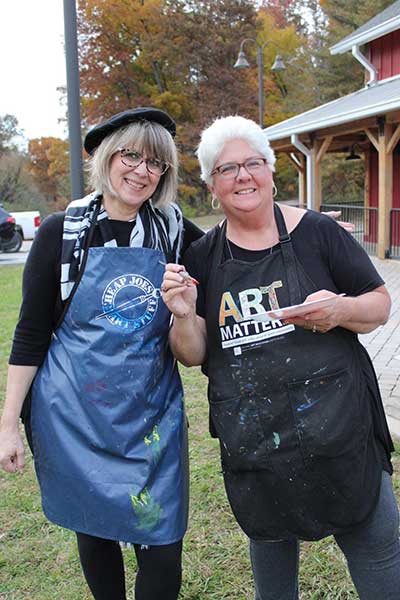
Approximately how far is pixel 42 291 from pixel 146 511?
2.55 ft

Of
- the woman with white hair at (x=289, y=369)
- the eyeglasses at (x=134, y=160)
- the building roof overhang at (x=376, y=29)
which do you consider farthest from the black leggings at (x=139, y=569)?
the building roof overhang at (x=376, y=29)

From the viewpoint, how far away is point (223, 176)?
1.86 m

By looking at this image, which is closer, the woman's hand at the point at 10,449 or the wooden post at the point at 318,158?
the woman's hand at the point at 10,449

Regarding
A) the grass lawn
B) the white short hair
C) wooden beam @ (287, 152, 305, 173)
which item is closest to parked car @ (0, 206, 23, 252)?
wooden beam @ (287, 152, 305, 173)

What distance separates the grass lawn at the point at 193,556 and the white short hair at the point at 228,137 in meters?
1.81

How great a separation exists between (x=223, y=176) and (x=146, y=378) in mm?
672

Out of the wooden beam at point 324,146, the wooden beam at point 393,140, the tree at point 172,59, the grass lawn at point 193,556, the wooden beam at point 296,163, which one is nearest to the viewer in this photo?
the grass lawn at point 193,556

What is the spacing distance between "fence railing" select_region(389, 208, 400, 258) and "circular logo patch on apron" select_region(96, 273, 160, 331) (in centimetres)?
1103

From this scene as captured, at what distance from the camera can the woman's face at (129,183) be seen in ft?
6.54

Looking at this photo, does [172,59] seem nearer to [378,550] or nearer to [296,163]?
[296,163]

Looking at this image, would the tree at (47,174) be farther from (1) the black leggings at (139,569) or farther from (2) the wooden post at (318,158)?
(1) the black leggings at (139,569)

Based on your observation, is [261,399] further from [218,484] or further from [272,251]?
[218,484]

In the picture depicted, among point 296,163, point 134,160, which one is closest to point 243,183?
point 134,160

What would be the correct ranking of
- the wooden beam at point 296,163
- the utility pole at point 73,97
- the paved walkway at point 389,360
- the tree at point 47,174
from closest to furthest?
the utility pole at point 73,97
the paved walkway at point 389,360
the wooden beam at point 296,163
the tree at point 47,174
